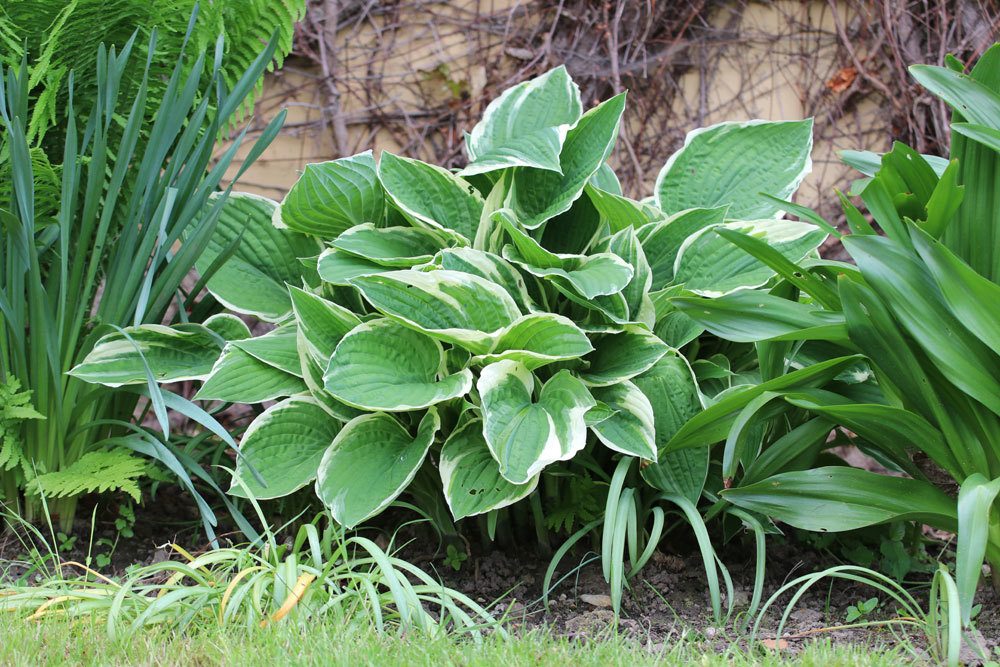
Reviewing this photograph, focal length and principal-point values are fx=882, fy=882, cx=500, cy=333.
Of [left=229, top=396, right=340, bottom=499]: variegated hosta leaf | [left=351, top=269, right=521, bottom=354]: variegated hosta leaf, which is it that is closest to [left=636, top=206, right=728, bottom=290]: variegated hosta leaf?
[left=351, top=269, right=521, bottom=354]: variegated hosta leaf

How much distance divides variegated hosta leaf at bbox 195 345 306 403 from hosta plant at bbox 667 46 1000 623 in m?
0.80

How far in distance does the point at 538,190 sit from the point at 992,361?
93 centimetres

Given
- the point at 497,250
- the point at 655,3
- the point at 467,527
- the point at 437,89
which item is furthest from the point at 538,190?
the point at 655,3

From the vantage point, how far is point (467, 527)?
188 cm

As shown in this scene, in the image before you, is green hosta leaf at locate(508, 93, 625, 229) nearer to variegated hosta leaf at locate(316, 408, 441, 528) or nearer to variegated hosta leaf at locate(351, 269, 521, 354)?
variegated hosta leaf at locate(351, 269, 521, 354)

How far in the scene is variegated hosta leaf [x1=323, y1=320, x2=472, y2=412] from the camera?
154 centimetres

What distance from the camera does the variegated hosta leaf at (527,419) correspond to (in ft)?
4.77

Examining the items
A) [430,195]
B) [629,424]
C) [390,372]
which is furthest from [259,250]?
[629,424]

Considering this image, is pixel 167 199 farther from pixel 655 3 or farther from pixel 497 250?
pixel 655 3

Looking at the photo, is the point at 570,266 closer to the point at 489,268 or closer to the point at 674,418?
the point at 489,268

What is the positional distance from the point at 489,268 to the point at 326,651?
2.69 feet

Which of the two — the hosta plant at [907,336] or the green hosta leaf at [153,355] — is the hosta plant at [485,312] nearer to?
the green hosta leaf at [153,355]

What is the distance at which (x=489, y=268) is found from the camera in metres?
1.74

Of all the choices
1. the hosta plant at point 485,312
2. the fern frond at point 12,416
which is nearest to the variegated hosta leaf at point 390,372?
the hosta plant at point 485,312
